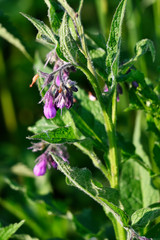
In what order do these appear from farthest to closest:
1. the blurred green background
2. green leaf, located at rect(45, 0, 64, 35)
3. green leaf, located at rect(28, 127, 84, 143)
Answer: the blurred green background → green leaf, located at rect(45, 0, 64, 35) → green leaf, located at rect(28, 127, 84, 143)

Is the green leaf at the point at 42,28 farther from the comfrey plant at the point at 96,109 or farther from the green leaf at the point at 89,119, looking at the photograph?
the green leaf at the point at 89,119

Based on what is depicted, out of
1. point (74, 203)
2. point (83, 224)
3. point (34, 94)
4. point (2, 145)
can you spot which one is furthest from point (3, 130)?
point (83, 224)

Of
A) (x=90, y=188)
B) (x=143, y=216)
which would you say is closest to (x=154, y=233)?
(x=143, y=216)

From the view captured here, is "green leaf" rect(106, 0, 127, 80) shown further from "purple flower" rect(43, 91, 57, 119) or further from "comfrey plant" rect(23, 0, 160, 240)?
"purple flower" rect(43, 91, 57, 119)

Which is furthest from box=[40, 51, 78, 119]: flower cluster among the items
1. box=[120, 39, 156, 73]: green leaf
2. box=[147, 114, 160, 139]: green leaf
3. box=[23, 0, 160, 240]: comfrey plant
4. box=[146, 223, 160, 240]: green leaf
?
box=[146, 223, 160, 240]: green leaf

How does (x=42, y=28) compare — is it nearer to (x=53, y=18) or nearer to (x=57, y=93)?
(x=53, y=18)

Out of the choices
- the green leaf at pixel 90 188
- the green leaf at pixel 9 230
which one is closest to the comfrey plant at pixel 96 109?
the green leaf at pixel 90 188

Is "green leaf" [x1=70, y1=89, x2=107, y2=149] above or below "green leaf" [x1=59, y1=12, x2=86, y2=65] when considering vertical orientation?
below
